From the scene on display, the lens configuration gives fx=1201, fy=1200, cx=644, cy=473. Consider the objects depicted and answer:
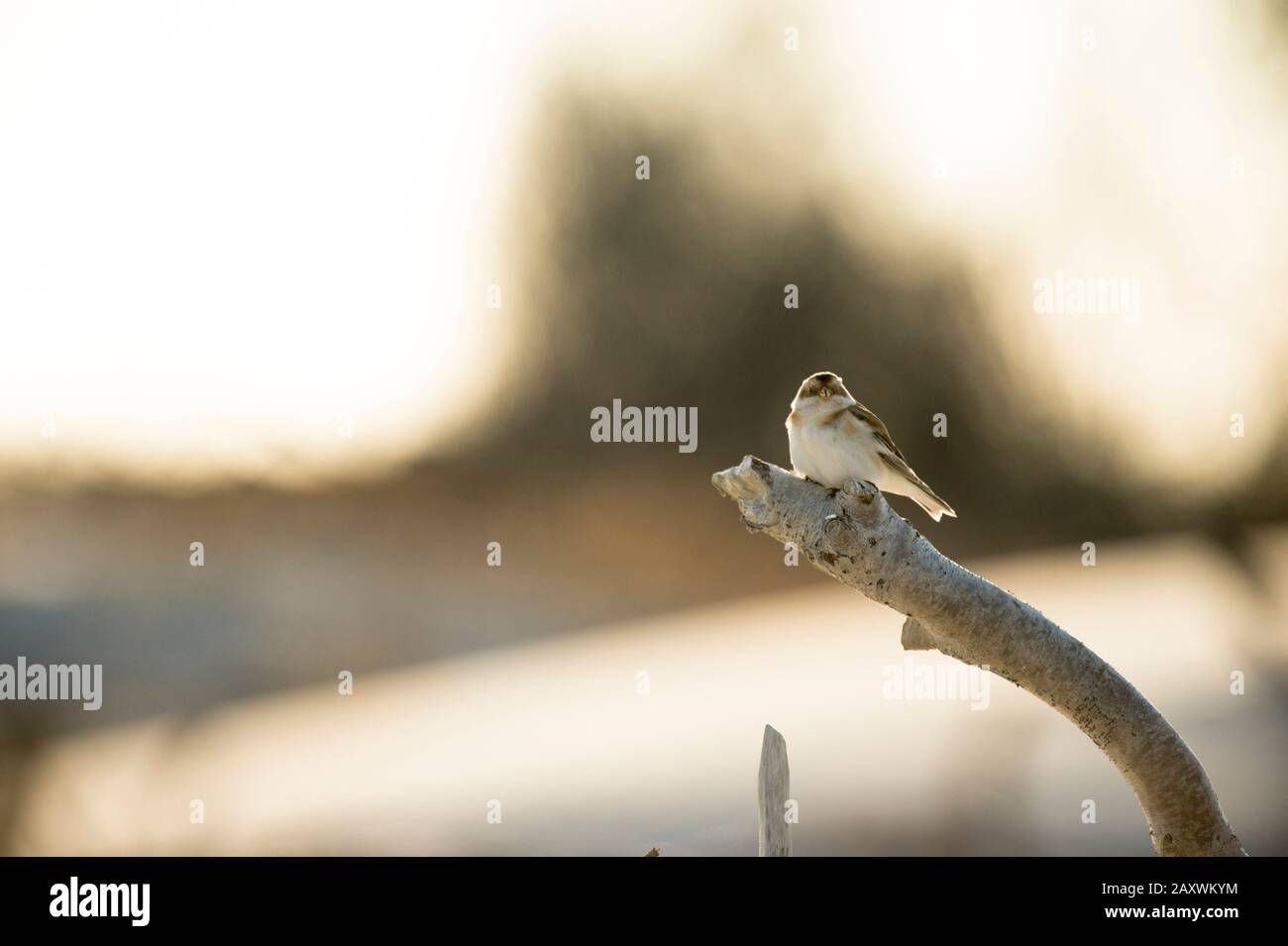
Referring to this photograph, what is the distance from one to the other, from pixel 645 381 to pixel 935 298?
254cm

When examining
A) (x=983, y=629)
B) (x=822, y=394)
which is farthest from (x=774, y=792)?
(x=822, y=394)

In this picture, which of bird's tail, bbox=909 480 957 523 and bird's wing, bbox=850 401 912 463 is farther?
bird's tail, bbox=909 480 957 523

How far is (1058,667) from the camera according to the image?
149 inches

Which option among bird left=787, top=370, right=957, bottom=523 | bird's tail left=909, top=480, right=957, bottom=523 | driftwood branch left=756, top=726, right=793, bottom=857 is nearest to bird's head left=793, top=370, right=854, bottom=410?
bird left=787, top=370, right=957, bottom=523

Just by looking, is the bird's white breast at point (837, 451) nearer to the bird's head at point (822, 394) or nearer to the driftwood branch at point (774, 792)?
the bird's head at point (822, 394)

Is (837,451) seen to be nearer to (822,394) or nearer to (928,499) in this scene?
(822,394)

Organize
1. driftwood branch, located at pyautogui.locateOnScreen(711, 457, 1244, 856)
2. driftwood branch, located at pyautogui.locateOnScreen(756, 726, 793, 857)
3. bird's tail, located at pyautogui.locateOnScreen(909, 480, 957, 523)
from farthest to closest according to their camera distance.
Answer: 1. bird's tail, located at pyautogui.locateOnScreen(909, 480, 957, 523)
2. driftwood branch, located at pyautogui.locateOnScreen(756, 726, 793, 857)
3. driftwood branch, located at pyautogui.locateOnScreen(711, 457, 1244, 856)

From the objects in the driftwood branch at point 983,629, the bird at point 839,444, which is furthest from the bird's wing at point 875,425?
the driftwood branch at point 983,629

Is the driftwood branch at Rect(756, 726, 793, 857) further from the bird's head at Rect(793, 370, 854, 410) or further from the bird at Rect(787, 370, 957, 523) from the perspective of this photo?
the bird's head at Rect(793, 370, 854, 410)

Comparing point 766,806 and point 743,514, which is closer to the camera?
point 743,514

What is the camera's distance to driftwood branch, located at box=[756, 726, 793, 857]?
4.04m

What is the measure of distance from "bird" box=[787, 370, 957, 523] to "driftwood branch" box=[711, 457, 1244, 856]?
1.35 feet

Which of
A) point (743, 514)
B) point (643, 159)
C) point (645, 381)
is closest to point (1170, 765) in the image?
point (743, 514)

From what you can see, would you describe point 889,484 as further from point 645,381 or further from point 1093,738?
point 645,381
